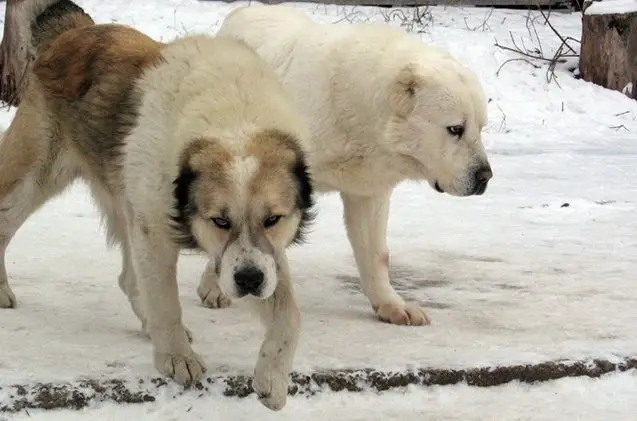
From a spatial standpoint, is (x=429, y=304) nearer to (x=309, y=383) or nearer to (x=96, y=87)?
(x=309, y=383)

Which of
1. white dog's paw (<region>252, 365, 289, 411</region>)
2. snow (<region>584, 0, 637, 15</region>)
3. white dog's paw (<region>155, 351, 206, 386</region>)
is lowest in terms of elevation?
snow (<region>584, 0, 637, 15</region>)

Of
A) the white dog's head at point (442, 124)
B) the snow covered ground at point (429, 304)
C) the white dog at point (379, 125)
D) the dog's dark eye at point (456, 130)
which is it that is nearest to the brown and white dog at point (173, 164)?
the snow covered ground at point (429, 304)

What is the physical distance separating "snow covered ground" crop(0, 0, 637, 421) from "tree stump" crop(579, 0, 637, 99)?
2.76m

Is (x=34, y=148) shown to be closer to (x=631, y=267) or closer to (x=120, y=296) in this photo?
(x=120, y=296)

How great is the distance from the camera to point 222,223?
11.5 ft

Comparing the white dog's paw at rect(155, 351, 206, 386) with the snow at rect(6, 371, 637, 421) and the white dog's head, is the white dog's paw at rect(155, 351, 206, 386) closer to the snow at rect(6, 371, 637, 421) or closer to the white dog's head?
the snow at rect(6, 371, 637, 421)

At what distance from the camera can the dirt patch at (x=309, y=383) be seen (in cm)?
370

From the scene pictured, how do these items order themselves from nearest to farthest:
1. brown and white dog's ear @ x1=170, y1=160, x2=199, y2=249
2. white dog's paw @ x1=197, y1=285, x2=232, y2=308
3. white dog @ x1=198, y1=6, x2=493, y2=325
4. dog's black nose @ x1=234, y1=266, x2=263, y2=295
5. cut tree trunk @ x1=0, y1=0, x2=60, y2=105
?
dog's black nose @ x1=234, y1=266, x2=263, y2=295
brown and white dog's ear @ x1=170, y1=160, x2=199, y2=249
white dog @ x1=198, y1=6, x2=493, y2=325
white dog's paw @ x1=197, y1=285, x2=232, y2=308
cut tree trunk @ x1=0, y1=0, x2=60, y2=105

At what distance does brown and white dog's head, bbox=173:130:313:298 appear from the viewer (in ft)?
11.2

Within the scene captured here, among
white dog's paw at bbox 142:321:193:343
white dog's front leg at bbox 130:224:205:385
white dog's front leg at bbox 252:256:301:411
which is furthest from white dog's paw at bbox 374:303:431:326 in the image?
white dog's front leg at bbox 130:224:205:385

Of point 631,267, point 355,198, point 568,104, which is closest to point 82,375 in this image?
point 355,198

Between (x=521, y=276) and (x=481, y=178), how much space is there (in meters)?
1.15

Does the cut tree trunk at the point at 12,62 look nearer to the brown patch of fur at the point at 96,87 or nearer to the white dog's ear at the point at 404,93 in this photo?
the brown patch of fur at the point at 96,87

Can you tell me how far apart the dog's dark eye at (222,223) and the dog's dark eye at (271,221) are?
131 millimetres
